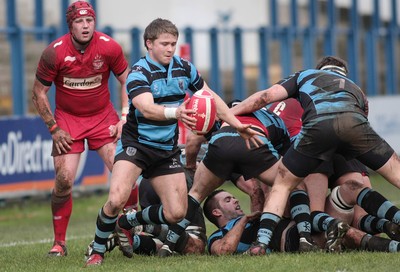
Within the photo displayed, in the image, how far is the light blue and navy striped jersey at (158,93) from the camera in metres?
8.91

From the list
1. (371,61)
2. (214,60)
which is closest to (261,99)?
(214,60)

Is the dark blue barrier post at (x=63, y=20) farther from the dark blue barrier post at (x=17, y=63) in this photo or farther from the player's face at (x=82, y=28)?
the player's face at (x=82, y=28)

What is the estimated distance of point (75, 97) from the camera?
10188 millimetres

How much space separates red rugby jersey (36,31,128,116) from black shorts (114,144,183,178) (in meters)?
→ 1.33

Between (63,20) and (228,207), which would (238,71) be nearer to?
(63,20)

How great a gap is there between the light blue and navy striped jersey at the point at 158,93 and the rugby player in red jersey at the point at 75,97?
0.91m

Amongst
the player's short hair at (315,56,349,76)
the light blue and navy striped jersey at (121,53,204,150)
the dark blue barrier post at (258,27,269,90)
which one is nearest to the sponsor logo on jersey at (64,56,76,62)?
the light blue and navy striped jersey at (121,53,204,150)

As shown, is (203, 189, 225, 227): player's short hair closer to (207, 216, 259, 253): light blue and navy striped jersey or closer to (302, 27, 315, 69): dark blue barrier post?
(207, 216, 259, 253): light blue and navy striped jersey

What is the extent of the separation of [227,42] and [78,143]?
13883 millimetres

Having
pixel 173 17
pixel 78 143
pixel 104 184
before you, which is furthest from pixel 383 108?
pixel 78 143

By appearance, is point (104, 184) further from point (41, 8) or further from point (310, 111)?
point (310, 111)

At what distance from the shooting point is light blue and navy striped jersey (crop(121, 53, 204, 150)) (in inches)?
351

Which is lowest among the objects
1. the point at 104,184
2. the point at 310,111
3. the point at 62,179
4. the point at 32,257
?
the point at 104,184

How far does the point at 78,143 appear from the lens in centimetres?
1012
